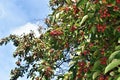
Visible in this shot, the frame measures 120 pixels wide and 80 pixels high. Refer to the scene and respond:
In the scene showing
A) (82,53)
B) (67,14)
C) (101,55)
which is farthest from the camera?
(67,14)

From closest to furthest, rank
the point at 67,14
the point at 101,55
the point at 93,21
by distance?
the point at 101,55
the point at 93,21
the point at 67,14

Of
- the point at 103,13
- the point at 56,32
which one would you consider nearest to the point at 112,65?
the point at 103,13

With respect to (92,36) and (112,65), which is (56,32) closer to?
(92,36)

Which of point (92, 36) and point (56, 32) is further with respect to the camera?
point (56, 32)

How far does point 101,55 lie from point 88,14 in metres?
0.61

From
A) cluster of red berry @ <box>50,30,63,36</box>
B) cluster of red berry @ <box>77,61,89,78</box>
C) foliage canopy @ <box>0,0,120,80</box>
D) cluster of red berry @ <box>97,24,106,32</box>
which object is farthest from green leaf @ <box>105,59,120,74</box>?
cluster of red berry @ <box>50,30,63,36</box>

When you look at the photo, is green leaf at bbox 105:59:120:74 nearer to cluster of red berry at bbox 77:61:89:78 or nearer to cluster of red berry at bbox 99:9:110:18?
cluster of red berry at bbox 99:9:110:18

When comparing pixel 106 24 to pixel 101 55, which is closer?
pixel 101 55

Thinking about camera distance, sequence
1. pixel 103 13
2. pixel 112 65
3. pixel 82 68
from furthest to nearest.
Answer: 1. pixel 82 68
2. pixel 103 13
3. pixel 112 65

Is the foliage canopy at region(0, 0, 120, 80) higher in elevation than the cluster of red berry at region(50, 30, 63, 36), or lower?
lower

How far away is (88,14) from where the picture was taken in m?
4.77

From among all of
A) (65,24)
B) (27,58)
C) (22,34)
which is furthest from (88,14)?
(22,34)

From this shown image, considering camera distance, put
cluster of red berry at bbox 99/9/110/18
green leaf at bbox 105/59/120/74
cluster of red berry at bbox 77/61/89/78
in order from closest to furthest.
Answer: green leaf at bbox 105/59/120/74 < cluster of red berry at bbox 99/9/110/18 < cluster of red berry at bbox 77/61/89/78

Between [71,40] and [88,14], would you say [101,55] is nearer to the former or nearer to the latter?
[88,14]
